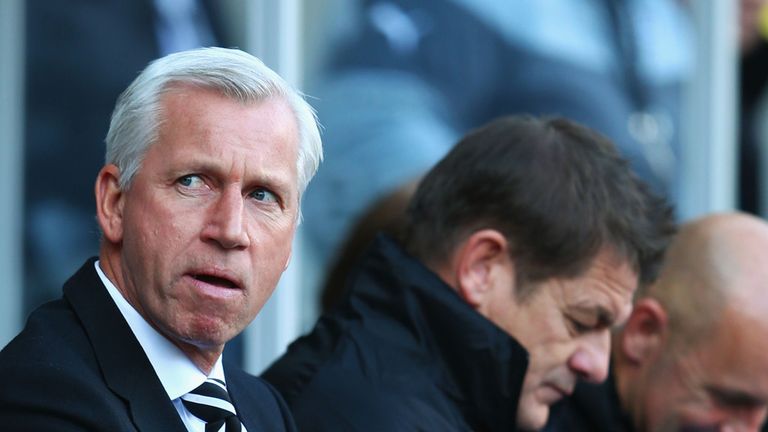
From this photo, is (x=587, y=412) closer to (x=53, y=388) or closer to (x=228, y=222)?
(x=228, y=222)

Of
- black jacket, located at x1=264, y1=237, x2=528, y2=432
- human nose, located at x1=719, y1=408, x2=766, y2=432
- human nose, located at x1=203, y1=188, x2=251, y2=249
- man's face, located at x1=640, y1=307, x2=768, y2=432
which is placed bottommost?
human nose, located at x1=719, y1=408, x2=766, y2=432

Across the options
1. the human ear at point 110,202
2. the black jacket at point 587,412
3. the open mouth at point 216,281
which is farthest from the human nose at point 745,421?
the human ear at point 110,202

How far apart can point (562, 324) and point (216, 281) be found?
123 cm

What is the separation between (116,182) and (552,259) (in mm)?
1266

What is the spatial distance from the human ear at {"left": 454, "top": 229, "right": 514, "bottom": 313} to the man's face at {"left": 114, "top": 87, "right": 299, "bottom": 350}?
96 centimetres

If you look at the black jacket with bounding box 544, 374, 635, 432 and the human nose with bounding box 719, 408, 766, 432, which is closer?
the black jacket with bounding box 544, 374, 635, 432

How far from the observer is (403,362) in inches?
125

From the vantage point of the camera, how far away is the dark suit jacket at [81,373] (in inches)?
86.7

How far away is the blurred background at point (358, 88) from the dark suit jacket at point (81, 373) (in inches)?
75.7

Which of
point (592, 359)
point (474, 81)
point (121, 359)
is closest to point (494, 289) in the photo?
point (592, 359)

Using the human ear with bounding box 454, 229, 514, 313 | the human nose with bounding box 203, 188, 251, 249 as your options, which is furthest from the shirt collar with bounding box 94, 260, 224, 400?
the human ear with bounding box 454, 229, 514, 313

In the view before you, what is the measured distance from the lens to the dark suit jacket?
7.23 ft

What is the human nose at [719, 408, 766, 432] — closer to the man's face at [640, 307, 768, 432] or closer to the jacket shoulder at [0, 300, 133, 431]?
the man's face at [640, 307, 768, 432]

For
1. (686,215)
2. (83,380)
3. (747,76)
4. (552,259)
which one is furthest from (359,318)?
(747,76)
